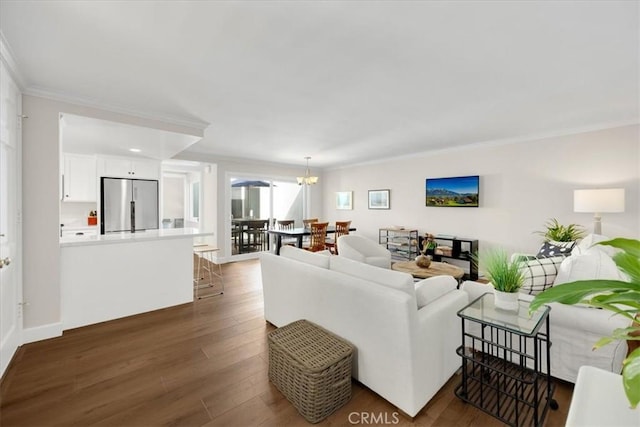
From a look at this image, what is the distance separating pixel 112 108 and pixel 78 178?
301 cm

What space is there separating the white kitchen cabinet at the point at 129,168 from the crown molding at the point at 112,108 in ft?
6.80

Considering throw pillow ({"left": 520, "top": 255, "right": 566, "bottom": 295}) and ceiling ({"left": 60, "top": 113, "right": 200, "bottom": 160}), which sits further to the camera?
ceiling ({"left": 60, "top": 113, "right": 200, "bottom": 160})

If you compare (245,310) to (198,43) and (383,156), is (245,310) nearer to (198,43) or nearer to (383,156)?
(198,43)

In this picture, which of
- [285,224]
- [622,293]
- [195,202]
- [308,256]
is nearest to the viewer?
[622,293]

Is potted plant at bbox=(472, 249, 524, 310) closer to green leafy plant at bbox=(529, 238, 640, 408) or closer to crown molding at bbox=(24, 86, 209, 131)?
green leafy plant at bbox=(529, 238, 640, 408)

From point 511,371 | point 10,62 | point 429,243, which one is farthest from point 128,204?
point 511,371

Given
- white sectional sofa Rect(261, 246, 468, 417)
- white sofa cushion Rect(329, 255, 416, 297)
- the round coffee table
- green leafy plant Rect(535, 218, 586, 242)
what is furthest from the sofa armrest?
green leafy plant Rect(535, 218, 586, 242)

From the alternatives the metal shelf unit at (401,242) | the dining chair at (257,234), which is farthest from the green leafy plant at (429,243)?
the dining chair at (257,234)

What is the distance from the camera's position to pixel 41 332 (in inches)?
104

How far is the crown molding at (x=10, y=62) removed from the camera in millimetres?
1891

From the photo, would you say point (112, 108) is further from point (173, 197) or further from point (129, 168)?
point (173, 197)

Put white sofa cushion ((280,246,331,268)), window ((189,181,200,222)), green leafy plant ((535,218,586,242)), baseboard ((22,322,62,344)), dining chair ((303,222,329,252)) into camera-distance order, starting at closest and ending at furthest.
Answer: white sofa cushion ((280,246,331,268)) < baseboard ((22,322,62,344)) < green leafy plant ((535,218,586,242)) < dining chair ((303,222,329,252)) < window ((189,181,200,222))

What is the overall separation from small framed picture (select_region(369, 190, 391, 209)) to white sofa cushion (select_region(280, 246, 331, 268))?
12.8ft

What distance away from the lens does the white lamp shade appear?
3.22 m
